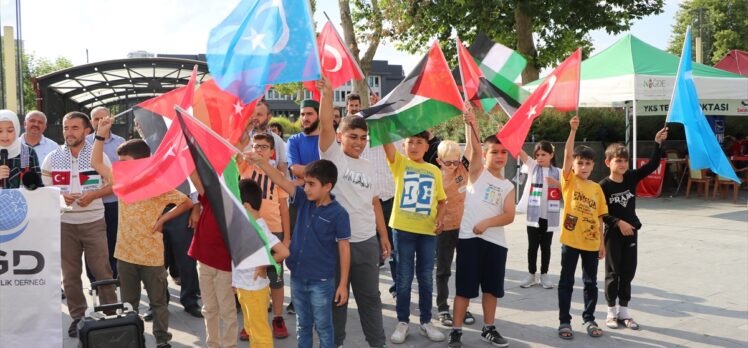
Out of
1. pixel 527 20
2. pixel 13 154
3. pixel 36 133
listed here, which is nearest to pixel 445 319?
pixel 13 154

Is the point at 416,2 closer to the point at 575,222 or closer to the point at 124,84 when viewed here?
the point at 124,84

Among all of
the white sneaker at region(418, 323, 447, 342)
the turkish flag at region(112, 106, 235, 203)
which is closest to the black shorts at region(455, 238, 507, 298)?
the white sneaker at region(418, 323, 447, 342)

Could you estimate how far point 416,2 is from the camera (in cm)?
2191

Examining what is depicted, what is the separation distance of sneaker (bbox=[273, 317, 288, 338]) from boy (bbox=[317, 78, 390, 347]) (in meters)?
0.87

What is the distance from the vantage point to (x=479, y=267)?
16.9 feet

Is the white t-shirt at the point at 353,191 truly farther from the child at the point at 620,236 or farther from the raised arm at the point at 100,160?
the child at the point at 620,236

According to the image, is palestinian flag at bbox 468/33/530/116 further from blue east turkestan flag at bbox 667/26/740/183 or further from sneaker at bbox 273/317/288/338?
sneaker at bbox 273/317/288/338

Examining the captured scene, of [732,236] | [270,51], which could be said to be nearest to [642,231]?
[732,236]

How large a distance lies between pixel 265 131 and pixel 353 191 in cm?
186

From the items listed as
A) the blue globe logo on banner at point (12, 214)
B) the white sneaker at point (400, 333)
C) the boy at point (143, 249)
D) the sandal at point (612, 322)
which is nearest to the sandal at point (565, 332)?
the sandal at point (612, 322)

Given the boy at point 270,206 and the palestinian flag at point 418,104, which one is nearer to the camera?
the palestinian flag at point 418,104

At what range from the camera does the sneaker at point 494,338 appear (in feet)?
16.8

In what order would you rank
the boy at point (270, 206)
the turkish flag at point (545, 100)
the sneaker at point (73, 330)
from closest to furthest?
the turkish flag at point (545, 100), the boy at point (270, 206), the sneaker at point (73, 330)

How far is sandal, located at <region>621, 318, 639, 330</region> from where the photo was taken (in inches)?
222
